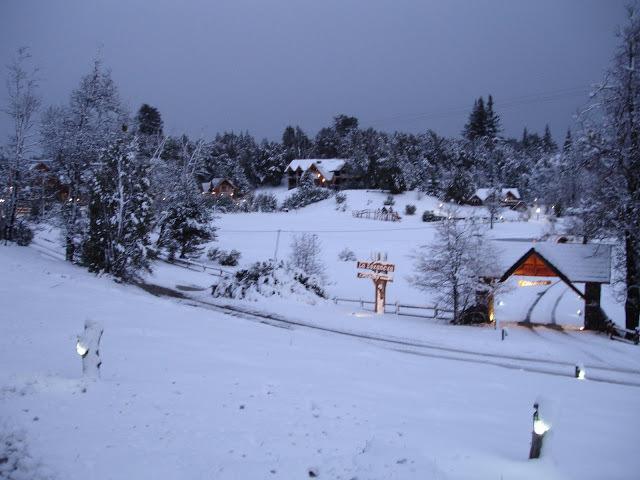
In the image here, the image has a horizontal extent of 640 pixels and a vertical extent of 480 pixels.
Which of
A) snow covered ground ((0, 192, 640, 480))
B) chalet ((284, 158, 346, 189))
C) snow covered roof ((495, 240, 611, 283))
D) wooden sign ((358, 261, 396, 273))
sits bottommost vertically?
snow covered ground ((0, 192, 640, 480))

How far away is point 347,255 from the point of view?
45188mm

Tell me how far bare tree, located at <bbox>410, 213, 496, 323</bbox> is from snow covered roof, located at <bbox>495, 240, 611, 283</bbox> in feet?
3.78

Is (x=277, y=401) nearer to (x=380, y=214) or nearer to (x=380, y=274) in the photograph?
(x=380, y=274)

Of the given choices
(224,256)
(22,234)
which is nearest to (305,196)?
(224,256)

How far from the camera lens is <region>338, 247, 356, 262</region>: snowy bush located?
44791 mm

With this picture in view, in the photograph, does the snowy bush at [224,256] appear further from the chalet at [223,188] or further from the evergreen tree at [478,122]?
the evergreen tree at [478,122]

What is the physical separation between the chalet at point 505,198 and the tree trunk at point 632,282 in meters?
50.1

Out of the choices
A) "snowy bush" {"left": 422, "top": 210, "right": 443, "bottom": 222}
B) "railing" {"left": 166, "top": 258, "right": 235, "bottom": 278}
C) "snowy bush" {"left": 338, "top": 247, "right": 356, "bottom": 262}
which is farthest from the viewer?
"snowy bush" {"left": 422, "top": 210, "right": 443, "bottom": 222}

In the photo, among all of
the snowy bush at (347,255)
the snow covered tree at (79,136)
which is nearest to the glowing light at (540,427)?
the snow covered tree at (79,136)

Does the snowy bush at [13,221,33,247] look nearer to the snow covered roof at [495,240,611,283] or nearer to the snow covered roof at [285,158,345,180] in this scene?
the snow covered roof at [495,240,611,283]

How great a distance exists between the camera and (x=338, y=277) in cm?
3991

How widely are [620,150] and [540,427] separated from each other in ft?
64.6

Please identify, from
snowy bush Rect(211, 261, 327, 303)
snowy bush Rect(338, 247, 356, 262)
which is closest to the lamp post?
snowy bush Rect(211, 261, 327, 303)

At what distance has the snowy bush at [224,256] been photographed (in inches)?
1709
